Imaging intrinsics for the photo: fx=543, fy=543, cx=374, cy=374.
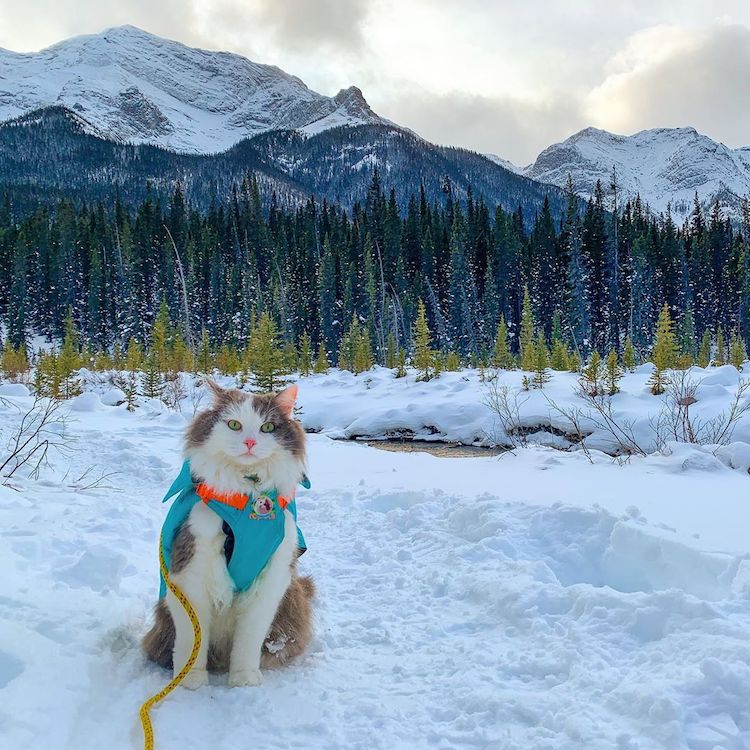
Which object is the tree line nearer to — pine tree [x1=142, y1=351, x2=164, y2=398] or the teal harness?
pine tree [x1=142, y1=351, x2=164, y2=398]

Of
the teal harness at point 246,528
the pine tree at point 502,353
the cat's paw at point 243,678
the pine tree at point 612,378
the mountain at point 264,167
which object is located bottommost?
the cat's paw at point 243,678

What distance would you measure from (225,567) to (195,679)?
492mm

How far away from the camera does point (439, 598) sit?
3432mm

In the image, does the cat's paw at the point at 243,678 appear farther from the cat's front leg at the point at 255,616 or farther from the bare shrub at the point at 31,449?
the bare shrub at the point at 31,449

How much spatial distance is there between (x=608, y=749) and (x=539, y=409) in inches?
421

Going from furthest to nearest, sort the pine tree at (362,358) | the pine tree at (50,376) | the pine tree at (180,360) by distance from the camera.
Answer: the pine tree at (362,358), the pine tree at (180,360), the pine tree at (50,376)

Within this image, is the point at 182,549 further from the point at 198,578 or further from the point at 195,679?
the point at 195,679

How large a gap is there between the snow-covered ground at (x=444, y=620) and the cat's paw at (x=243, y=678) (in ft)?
0.18

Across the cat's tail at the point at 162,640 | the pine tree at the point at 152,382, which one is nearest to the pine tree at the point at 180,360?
the pine tree at the point at 152,382

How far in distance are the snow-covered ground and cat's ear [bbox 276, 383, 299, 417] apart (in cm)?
119

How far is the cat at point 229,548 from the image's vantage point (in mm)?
2268

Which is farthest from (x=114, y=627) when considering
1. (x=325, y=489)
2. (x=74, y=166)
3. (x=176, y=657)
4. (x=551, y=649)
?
(x=74, y=166)

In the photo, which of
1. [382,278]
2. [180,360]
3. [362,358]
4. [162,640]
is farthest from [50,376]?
[382,278]

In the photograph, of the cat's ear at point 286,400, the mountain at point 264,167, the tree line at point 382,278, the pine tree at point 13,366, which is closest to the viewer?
the cat's ear at point 286,400
